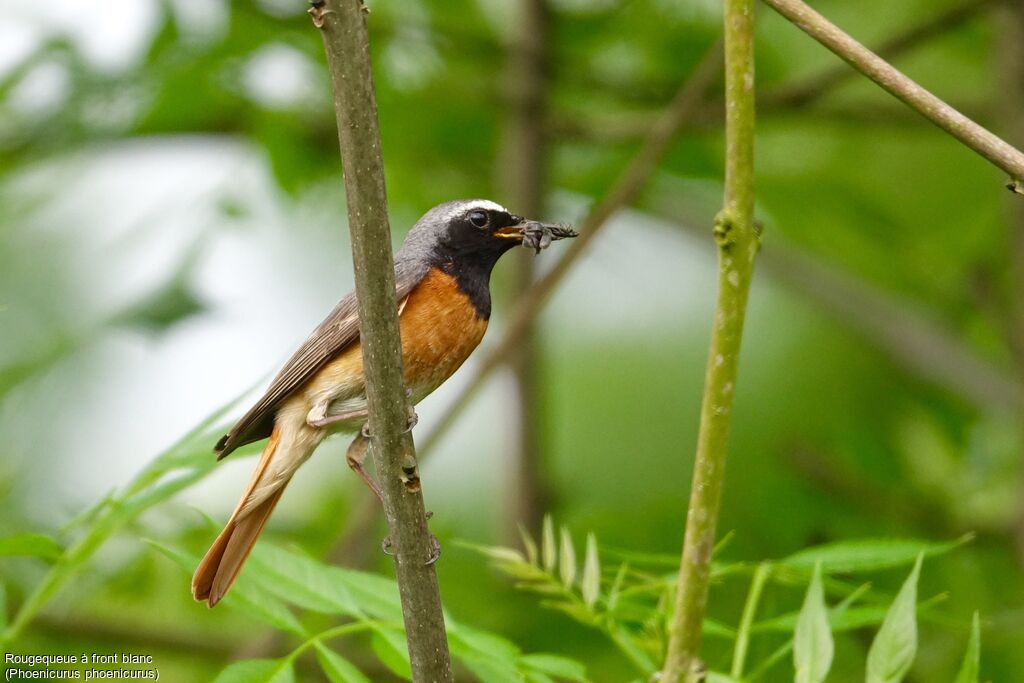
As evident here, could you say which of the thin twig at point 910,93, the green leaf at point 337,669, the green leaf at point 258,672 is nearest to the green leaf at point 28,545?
the green leaf at point 258,672

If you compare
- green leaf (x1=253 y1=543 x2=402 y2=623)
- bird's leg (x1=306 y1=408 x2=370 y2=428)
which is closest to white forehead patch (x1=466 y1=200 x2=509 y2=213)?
bird's leg (x1=306 y1=408 x2=370 y2=428)

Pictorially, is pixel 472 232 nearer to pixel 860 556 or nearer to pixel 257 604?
pixel 257 604

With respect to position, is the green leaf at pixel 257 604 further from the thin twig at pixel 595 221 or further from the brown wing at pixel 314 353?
the thin twig at pixel 595 221

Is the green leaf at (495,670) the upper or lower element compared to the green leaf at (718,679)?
upper

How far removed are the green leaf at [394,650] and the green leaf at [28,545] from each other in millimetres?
733

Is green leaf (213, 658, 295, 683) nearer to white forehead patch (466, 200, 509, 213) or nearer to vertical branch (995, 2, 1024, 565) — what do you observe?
white forehead patch (466, 200, 509, 213)

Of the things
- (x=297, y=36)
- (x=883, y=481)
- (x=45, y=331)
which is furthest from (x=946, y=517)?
(x=45, y=331)

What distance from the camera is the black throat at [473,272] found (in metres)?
3.45

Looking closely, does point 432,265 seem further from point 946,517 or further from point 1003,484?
point 1003,484

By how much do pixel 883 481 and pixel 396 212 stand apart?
3043mm

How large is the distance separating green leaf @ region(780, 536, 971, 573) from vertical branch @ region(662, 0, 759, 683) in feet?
1.65

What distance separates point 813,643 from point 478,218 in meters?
1.69

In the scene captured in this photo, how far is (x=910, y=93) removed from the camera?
2.04 metres

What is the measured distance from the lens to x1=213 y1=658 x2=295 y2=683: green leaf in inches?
92.2
